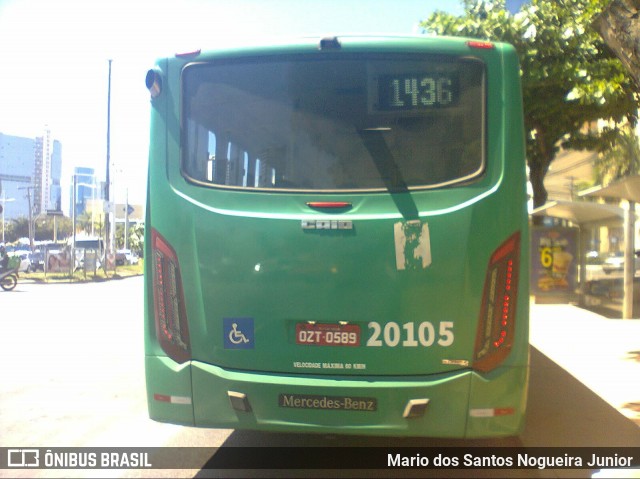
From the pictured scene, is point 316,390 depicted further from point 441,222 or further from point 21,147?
point 21,147

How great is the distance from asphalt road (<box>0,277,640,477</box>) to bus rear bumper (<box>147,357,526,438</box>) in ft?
2.26

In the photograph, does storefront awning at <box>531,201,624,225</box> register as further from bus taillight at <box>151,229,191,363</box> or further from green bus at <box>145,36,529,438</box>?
bus taillight at <box>151,229,191,363</box>

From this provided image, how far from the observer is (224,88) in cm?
493

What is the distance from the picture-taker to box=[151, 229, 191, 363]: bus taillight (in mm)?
4863

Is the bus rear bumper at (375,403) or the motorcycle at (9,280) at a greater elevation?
the bus rear bumper at (375,403)

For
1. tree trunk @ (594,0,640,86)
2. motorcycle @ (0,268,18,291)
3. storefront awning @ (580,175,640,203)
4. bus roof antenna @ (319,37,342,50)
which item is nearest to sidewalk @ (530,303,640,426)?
storefront awning @ (580,175,640,203)

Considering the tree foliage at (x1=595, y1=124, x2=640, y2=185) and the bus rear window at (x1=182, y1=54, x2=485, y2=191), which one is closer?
the bus rear window at (x1=182, y1=54, x2=485, y2=191)

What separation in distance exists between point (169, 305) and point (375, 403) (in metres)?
1.43

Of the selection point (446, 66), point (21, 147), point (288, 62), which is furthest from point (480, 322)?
point (21, 147)

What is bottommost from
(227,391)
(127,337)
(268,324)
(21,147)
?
(127,337)

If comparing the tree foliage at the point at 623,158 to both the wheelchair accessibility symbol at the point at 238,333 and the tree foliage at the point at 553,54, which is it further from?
the wheelchair accessibility symbol at the point at 238,333

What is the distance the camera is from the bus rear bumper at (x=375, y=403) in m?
4.58

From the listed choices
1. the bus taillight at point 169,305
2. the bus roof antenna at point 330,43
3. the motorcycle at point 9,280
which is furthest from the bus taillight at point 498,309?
the motorcycle at point 9,280

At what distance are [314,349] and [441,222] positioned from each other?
1.08 metres
